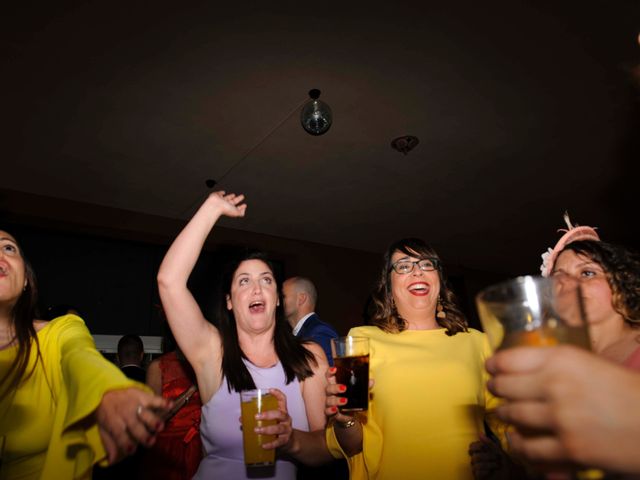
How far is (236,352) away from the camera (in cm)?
190

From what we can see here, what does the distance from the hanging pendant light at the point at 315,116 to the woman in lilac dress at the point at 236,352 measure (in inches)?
75.2

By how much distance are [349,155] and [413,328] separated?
10.6ft

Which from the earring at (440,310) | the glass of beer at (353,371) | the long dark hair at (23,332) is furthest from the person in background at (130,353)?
the glass of beer at (353,371)

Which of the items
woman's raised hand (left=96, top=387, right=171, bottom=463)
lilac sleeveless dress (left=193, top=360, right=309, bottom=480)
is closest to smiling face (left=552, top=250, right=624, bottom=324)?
lilac sleeveless dress (left=193, top=360, right=309, bottom=480)

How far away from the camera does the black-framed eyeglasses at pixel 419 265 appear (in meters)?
2.04

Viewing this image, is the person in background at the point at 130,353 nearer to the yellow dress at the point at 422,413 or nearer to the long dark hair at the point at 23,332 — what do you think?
the long dark hair at the point at 23,332

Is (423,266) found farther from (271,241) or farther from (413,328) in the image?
(271,241)

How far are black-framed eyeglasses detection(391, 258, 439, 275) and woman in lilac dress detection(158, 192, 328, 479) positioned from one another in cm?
59

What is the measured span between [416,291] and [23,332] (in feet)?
5.02

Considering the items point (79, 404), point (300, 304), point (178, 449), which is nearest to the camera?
point (79, 404)

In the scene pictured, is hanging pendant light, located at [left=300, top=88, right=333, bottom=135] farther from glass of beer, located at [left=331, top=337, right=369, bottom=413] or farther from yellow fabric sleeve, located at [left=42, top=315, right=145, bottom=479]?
yellow fabric sleeve, located at [left=42, top=315, right=145, bottom=479]

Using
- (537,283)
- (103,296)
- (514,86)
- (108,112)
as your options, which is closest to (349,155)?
(514,86)

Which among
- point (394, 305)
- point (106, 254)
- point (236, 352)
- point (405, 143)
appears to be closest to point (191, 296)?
point (236, 352)

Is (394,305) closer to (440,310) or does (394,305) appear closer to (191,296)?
(440,310)
